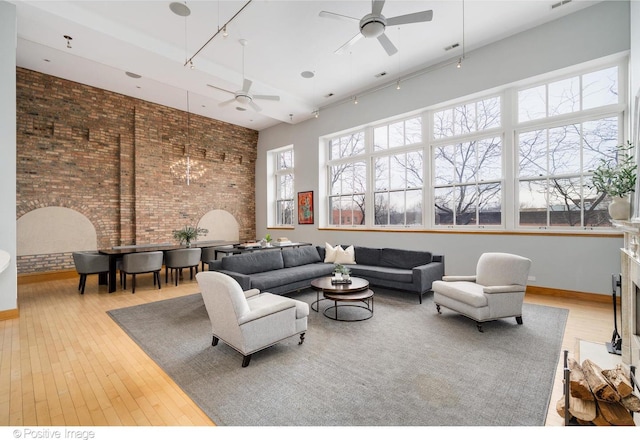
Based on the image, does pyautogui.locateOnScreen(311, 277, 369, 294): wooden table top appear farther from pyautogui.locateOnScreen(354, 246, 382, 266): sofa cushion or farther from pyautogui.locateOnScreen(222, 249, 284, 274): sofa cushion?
pyautogui.locateOnScreen(354, 246, 382, 266): sofa cushion

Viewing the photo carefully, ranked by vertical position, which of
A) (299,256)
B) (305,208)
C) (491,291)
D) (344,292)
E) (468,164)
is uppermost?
(468,164)

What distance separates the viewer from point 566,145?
4.80 meters

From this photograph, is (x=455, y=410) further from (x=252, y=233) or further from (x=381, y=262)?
(x=252, y=233)

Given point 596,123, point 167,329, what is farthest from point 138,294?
point 596,123

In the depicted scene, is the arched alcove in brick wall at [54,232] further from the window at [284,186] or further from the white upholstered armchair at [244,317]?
the white upholstered armchair at [244,317]

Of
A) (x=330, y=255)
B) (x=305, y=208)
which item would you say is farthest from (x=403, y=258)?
(x=305, y=208)

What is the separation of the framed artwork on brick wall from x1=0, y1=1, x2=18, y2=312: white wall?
6.06m

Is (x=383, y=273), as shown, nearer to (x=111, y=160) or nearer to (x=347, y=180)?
(x=347, y=180)

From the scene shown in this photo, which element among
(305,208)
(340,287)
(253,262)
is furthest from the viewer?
(305,208)

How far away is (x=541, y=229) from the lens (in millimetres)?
4977

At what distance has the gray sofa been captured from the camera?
4.52 m

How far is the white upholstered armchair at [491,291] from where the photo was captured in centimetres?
336

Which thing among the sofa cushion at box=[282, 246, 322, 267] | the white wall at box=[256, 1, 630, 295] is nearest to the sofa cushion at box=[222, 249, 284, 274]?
the sofa cushion at box=[282, 246, 322, 267]

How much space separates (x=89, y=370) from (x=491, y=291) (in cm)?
418
